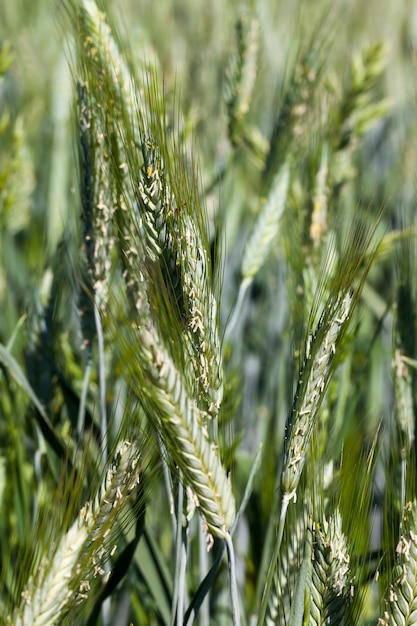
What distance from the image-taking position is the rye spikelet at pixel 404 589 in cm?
49

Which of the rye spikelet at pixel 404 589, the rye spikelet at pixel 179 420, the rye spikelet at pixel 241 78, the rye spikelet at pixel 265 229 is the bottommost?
the rye spikelet at pixel 404 589

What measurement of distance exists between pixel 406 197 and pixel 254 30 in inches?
24.7

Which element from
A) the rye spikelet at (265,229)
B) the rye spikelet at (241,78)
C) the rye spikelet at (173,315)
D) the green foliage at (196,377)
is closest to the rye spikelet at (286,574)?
the green foliage at (196,377)

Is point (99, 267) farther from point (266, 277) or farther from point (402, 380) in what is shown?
point (266, 277)

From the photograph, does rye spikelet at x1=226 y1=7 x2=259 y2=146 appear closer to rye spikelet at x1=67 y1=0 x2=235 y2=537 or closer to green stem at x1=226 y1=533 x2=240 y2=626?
rye spikelet at x1=67 y1=0 x2=235 y2=537

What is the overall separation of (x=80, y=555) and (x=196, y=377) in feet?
0.43

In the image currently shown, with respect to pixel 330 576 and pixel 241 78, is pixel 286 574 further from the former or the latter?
pixel 241 78

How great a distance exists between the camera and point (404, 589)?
1.62ft

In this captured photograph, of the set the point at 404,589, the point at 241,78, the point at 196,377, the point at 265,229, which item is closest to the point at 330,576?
the point at 404,589

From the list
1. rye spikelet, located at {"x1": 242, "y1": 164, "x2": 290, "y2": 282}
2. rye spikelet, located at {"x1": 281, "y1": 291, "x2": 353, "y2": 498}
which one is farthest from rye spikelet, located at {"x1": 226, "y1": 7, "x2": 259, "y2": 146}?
rye spikelet, located at {"x1": 281, "y1": 291, "x2": 353, "y2": 498}

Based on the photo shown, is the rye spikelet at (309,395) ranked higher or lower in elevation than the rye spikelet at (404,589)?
higher

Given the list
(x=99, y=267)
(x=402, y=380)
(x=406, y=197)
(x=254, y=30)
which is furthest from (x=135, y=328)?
(x=406, y=197)

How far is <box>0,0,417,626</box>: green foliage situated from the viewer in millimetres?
490

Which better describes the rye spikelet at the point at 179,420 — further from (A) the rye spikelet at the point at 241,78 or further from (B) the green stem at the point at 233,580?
(A) the rye spikelet at the point at 241,78
